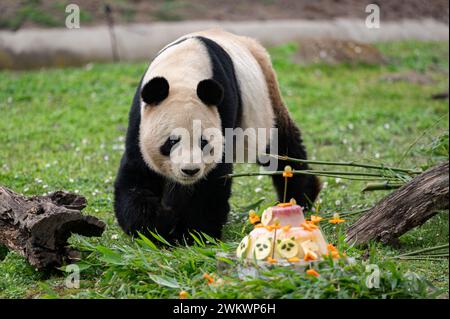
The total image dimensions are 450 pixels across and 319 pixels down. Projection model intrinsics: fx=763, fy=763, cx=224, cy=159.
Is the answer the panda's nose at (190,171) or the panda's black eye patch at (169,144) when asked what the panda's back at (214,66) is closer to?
the panda's black eye patch at (169,144)

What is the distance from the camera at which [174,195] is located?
20.2 feet

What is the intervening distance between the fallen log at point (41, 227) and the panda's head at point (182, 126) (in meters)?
0.81

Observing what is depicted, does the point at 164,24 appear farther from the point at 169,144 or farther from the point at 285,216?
the point at 285,216

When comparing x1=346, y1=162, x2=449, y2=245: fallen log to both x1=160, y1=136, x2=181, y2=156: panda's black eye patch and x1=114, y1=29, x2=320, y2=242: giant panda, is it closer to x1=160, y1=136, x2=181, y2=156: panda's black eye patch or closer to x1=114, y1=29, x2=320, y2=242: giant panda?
x1=114, y1=29, x2=320, y2=242: giant panda

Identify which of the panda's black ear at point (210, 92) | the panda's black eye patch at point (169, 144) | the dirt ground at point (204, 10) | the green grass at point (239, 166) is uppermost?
the dirt ground at point (204, 10)

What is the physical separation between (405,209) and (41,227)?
238 centimetres

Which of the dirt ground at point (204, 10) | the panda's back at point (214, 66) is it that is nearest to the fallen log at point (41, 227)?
the panda's back at point (214, 66)

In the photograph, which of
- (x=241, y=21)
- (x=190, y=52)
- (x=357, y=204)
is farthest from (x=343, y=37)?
(x=190, y=52)

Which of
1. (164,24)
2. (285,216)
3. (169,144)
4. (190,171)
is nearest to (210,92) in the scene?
(169,144)

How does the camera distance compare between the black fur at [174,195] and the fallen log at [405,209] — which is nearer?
the fallen log at [405,209]

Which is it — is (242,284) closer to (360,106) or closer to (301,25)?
(360,106)

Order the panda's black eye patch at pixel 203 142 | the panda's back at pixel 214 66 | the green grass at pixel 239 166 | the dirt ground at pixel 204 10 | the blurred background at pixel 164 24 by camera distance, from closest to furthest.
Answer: the green grass at pixel 239 166
the panda's black eye patch at pixel 203 142
the panda's back at pixel 214 66
the blurred background at pixel 164 24
the dirt ground at pixel 204 10

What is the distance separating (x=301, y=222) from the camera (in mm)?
4305

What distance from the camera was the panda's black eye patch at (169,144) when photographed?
18.0 feet
